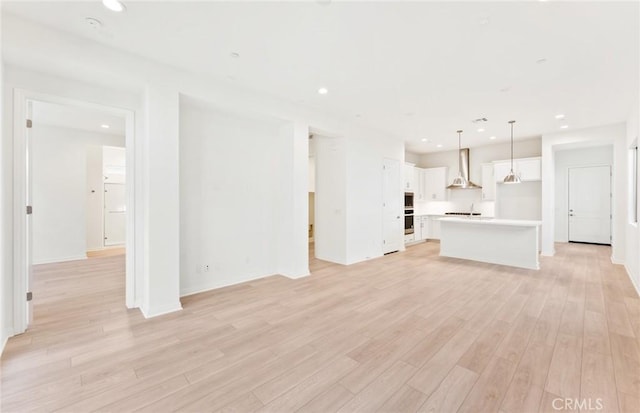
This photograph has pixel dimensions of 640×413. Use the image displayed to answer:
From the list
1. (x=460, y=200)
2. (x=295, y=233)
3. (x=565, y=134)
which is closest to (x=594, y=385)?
(x=295, y=233)

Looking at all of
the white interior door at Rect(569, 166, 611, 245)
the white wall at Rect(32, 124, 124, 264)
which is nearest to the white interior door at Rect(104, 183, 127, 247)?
the white wall at Rect(32, 124, 124, 264)

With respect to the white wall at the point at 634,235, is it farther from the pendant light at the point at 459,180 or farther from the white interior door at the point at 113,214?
the white interior door at the point at 113,214

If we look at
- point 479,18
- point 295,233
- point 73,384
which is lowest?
point 73,384

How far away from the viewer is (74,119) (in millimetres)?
5762

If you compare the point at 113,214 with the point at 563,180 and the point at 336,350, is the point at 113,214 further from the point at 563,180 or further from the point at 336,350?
the point at 563,180

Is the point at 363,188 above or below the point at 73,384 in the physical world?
above

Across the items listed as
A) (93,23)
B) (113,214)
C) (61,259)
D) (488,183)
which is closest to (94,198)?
(113,214)

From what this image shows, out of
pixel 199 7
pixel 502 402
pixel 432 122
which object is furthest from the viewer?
pixel 432 122

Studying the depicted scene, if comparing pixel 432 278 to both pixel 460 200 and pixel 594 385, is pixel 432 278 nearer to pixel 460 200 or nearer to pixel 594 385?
pixel 594 385

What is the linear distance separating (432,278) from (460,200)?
5.22 m

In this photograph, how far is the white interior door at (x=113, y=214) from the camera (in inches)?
299

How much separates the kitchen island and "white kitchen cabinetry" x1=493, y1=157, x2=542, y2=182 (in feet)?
6.97

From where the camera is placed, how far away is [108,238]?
25.1 feet

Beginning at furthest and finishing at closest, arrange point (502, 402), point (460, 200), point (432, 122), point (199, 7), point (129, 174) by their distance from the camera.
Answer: point (460, 200) → point (432, 122) → point (129, 174) → point (199, 7) → point (502, 402)
